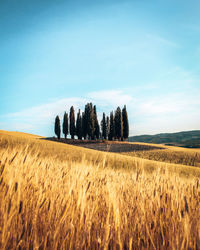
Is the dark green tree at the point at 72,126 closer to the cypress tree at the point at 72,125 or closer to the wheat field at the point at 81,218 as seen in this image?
the cypress tree at the point at 72,125

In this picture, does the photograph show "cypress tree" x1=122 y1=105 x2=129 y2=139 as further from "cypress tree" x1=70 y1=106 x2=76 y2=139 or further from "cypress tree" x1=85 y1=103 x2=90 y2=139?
"cypress tree" x1=70 y1=106 x2=76 y2=139

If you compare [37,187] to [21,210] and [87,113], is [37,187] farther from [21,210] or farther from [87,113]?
[87,113]

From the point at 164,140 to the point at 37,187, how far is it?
116805mm

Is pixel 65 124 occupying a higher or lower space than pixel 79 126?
higher

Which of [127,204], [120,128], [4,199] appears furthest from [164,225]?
[120,128]

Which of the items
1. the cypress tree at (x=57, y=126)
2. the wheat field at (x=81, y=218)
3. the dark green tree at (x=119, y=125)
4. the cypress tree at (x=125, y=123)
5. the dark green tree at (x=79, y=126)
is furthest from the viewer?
the cypress tree at (x=57, y=126)

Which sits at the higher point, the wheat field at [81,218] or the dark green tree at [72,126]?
the dark green tree at [72,126]

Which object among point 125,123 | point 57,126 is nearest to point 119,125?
point 125,123

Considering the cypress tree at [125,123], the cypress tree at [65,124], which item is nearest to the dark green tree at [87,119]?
the cypress tree at [65,124]

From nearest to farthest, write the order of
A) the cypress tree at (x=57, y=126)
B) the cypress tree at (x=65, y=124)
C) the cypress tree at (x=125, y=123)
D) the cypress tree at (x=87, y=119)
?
the cypress tree at (x=87, y=119) → the cypress tree at (x=125, y=123) → the cypress tree at (x=57, y=126) → the cypress tree at (x=65, y=124)

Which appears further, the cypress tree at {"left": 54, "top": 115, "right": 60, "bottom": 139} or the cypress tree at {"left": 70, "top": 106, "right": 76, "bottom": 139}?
the cypress tree at {"left": 54, "top": 115, "right": 60, "bottom": 139}

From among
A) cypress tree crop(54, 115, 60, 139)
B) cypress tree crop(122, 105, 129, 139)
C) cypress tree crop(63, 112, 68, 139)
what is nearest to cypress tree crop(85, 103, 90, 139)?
cypress tree crop(63, 112, 68, 139)

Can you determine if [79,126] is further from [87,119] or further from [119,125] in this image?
[119,125]

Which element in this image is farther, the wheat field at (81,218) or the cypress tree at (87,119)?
the cypress tree at (87,119)
